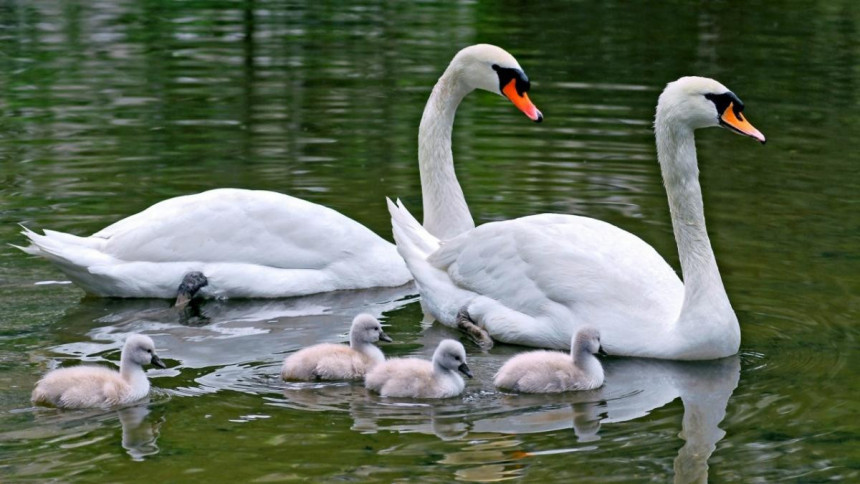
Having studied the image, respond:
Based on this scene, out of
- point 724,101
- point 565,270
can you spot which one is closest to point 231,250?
point 565,270

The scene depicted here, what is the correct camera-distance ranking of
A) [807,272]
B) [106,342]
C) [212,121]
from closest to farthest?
[106,342] < [807,272] < [212,121]

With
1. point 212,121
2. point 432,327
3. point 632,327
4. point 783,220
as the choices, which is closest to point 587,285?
point 632,327

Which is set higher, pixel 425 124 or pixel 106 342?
pixel 425 124

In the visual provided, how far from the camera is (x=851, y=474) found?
7.67 m

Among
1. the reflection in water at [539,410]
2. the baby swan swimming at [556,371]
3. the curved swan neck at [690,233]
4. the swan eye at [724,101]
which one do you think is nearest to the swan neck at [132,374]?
the reflection in water at [539,410]

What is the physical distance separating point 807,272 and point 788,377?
2.38 meters

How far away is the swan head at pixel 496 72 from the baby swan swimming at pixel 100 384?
4.31 metres

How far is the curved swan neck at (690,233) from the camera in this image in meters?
9.42

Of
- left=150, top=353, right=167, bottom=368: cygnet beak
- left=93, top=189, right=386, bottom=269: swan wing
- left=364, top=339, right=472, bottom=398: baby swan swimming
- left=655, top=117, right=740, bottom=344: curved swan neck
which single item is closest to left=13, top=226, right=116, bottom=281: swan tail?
left=93, top=189, right=386, bottom=269: swan wing

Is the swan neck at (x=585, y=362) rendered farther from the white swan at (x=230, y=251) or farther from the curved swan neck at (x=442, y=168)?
the curved swan neck at (x=442, y=168)

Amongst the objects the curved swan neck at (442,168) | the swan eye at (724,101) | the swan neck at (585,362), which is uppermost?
the swan eye at (724,101)

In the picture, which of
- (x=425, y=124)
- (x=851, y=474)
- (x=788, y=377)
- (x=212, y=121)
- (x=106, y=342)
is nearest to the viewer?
(x=851, y=474)

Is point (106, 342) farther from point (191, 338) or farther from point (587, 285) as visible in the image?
point (587, 285)

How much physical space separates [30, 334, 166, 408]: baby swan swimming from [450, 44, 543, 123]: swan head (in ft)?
14.1
